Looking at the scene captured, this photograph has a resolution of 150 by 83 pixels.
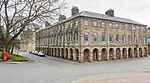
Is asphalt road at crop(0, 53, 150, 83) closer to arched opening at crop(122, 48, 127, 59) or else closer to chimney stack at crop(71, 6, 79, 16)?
arched opening at crop(122, 48, 127, 59)

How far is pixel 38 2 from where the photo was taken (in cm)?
2681

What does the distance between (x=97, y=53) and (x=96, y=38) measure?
3.03 metres

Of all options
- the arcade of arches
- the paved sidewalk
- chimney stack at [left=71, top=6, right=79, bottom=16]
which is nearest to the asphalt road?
the paved sidewalk

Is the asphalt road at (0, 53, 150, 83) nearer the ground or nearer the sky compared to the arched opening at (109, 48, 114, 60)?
nearer the ground

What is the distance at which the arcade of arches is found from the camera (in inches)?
1285

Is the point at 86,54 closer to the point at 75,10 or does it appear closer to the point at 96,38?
the point at 96,38

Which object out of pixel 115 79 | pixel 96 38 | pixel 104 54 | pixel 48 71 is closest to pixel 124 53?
pixel 104 54

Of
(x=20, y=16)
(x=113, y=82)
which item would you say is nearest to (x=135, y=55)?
(x=20, y=16)

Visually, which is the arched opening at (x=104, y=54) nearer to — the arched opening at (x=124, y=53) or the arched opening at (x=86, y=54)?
the arched opening at (x=86, y=54)

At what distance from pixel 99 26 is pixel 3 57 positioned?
61.2 feet

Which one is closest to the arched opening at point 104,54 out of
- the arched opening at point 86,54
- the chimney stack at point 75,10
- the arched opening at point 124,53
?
the arched opening at point 86,54

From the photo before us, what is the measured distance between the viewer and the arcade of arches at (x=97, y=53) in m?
32.6

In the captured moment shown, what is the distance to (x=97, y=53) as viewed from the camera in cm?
3431

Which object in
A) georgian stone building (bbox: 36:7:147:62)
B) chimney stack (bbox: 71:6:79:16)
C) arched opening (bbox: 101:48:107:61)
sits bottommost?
arched opening (bbox: 101:48:107:61)
